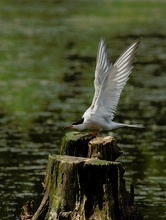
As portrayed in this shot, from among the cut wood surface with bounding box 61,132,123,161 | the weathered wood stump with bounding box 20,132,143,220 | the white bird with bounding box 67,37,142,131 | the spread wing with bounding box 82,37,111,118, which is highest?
the spread wing with bounding box 82,37,111,118

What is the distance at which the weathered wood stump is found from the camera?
9.95 m

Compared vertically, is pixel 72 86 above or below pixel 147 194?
above

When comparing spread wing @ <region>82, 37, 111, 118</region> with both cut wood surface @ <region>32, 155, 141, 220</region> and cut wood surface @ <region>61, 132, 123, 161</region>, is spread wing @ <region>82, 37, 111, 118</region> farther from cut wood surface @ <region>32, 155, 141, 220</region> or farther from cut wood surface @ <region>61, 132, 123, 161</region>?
cut wood surface @ <region>32, 155, 141, 220</region>

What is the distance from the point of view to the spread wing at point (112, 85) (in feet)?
36.7

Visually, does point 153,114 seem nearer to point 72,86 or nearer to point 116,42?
point 72,86

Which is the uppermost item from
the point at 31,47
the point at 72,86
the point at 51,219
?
the point at 31,47

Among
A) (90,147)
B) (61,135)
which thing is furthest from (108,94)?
(61,135)

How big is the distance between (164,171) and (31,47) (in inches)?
749

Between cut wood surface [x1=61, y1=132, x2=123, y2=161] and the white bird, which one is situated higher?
the white bird

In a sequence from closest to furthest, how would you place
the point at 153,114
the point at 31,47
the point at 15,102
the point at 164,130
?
the point at 164,130
the point at 153,114
the point at 15,102
the point at 31,47

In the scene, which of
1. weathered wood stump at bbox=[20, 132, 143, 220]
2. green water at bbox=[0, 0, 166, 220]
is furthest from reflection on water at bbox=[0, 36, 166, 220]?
weathered wood stump at bbox=[20, 132, 143, 220]

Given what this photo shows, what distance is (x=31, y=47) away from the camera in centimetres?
3366

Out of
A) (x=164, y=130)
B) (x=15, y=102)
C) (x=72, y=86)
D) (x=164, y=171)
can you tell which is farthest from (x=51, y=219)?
(x=72, y=86)

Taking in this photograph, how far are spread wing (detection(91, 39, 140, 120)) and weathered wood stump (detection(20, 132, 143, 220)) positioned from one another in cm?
103
